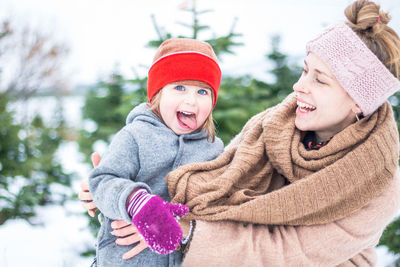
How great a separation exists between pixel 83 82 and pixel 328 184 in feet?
34.2

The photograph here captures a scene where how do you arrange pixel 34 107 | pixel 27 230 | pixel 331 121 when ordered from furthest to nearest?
1. pixel 34 107
2. pixel 27 230
3. pixel 331 121

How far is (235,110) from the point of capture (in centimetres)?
321

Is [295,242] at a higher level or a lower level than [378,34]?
lower

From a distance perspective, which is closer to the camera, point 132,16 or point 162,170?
point 162,170

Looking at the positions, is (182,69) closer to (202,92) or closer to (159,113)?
(202,92)

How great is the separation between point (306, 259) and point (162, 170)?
0.73 meters

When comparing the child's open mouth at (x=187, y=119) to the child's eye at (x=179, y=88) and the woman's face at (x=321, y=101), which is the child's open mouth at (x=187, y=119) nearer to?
the child's eye at (x=179, y=88)

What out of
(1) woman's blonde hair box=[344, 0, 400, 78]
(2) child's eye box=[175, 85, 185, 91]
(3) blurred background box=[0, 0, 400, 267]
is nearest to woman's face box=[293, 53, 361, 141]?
(1) woman's blonde hair box=[344, 0, 400, 78]

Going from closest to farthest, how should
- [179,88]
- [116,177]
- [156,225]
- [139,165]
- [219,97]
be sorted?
[156,225] → [116,177] → [139,165] → [179,88] → [219,97]

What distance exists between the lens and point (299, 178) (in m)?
1.59

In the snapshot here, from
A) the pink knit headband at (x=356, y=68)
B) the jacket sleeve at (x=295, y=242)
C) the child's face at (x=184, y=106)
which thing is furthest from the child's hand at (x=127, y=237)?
the pink knit headband at (x=356, y=68)

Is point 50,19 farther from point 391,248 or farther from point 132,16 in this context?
point 391,248

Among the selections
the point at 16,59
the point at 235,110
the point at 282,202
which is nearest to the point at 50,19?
the point at 16,59

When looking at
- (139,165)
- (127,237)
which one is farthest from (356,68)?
(127,237)
